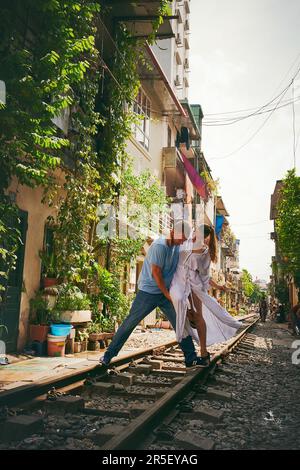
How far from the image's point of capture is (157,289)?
535cm

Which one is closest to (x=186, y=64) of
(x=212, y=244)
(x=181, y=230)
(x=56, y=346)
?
(x=56, y=346)

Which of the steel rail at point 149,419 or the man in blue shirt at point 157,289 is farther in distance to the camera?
the man in blue shirt at point 157,289

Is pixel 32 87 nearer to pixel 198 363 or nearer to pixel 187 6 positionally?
pixel 198 363

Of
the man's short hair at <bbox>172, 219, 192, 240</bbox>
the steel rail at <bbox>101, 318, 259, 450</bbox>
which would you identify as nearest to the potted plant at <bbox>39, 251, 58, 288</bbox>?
the man's short hair at <bbox>172, 219, 192, 240</bbox>

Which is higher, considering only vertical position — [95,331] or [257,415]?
[95,331]

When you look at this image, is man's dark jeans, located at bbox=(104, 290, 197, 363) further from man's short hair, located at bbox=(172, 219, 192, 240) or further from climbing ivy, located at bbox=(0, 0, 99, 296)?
climbing ivy, located at bbox=(0, 0, 99, 296)

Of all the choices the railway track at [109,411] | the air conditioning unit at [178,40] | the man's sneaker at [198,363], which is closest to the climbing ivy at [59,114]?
the railway track at [109,411]

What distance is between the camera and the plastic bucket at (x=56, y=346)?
302 inches

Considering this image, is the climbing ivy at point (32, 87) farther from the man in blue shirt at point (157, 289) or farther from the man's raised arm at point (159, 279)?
the man's raised arm at point (159, 279)

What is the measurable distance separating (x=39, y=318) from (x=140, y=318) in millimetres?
3779

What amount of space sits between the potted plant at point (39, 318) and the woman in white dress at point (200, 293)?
3.39m

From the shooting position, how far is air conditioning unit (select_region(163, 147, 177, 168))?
21.2 m

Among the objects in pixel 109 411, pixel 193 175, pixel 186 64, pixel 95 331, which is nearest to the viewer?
pixel 109 411
